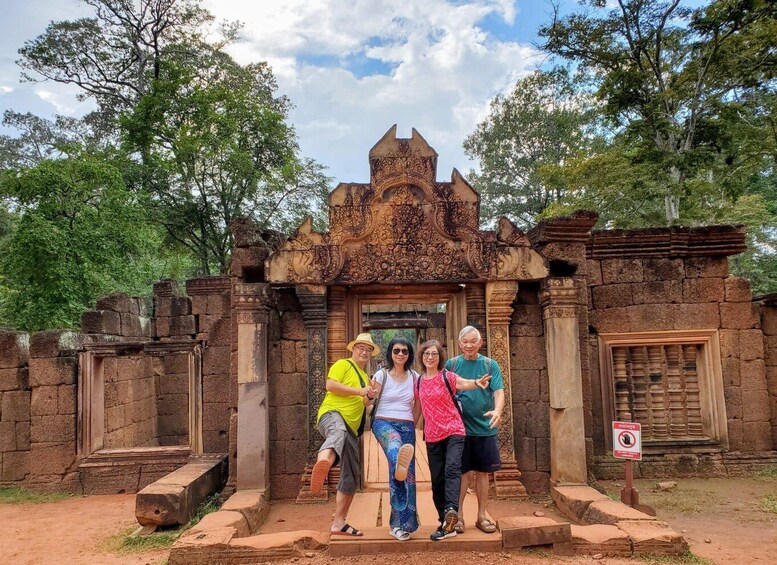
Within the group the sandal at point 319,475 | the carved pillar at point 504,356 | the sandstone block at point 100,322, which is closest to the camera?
the sandal at point 319,475

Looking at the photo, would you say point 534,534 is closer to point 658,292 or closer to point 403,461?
point 403,461

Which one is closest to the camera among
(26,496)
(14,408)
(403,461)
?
(403,461)

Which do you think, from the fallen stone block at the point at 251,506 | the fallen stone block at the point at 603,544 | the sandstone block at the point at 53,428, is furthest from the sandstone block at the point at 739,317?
the sandstone block at the point at 53,428

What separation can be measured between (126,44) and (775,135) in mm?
21078

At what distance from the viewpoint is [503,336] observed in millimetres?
6031

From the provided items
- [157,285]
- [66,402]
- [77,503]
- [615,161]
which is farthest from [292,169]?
[77,503]

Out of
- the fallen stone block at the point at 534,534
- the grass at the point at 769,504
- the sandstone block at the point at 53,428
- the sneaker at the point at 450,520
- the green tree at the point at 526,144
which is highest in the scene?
the green tree at the point at 526,144

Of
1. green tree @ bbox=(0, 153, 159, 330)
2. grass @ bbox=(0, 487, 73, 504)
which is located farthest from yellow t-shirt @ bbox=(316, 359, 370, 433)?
green tree @ bbox=(0, 153, 159, 330)

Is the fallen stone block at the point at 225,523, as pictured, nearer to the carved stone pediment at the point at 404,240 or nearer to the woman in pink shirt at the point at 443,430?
the woman in pink shirt at the point at 443,430

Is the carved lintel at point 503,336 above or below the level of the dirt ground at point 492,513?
above

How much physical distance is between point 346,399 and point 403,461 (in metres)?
0.76

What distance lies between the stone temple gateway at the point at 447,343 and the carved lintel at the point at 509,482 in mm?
23

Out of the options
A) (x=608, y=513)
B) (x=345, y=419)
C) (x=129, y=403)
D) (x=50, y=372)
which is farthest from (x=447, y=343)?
(x=129, y=403)

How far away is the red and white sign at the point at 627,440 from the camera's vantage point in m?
5.07
